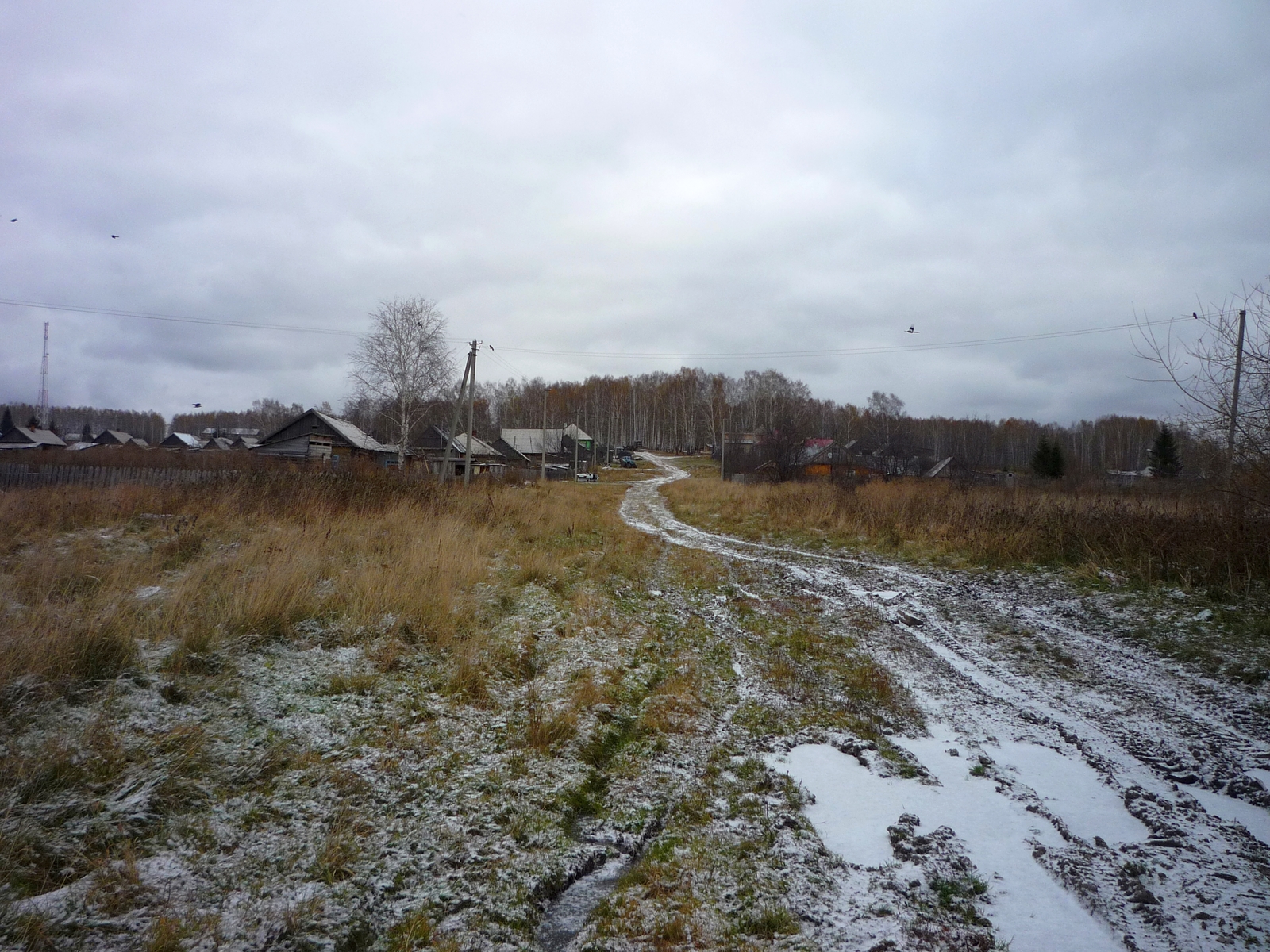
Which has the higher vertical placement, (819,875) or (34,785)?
(34,785)

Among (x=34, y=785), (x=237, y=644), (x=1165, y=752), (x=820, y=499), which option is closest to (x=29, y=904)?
(x=34, y=785)

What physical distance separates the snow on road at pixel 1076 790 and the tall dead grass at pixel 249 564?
12.7 feet

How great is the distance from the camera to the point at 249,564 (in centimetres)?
762

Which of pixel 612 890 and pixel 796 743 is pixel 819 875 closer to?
pixel 612 890

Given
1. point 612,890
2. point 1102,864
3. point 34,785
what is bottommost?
point 612,890

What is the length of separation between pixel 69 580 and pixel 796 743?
23.6 ft

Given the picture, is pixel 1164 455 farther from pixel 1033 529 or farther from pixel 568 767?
pixel 568 767

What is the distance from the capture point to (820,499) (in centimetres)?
2309

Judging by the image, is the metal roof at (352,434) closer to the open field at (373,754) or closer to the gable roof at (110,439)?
the open field at (373,754)

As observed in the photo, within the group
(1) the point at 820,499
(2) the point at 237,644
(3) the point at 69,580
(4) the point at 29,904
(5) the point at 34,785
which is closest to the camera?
(4) the point at 29,904

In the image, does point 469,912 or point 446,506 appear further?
point 446,506

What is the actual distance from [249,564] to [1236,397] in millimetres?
13235

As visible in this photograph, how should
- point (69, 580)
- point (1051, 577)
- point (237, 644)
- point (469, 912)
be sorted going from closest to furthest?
point (469, 912) < point (237, 644) < point (69, 580) < point (1051, 577)

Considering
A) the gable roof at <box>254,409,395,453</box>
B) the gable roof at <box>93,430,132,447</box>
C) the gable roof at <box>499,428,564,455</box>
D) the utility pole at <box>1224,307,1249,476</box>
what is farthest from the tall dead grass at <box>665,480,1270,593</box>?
the gable roof at <box>93,430,132,447</box>
